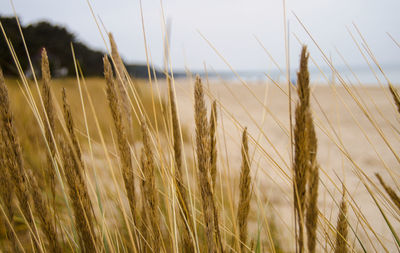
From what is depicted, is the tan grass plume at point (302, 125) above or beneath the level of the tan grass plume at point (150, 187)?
above

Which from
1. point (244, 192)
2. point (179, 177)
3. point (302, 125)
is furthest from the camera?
point (179, 177)

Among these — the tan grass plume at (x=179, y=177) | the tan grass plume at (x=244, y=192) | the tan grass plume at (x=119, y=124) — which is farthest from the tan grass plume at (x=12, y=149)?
the tan grass plume at (x=244, y=192)

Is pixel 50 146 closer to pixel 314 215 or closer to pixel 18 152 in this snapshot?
pixel 18 152

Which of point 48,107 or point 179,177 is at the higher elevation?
point 48,107

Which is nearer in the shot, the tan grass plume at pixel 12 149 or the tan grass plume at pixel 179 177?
the tan grass plume at pixel 12 149

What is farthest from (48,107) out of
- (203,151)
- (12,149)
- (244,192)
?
(244,192)

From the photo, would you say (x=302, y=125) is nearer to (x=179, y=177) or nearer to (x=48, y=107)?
(x=179, y=177)

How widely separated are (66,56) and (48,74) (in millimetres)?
17803

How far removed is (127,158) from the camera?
0.67 m

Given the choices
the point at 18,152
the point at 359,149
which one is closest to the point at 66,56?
the point at 359,149

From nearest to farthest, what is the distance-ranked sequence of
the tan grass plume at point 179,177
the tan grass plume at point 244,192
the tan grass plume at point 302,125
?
the tan grass plume at point 302,125 < the tan grass plume at point 244,192 < the tan grass plume at point 179,177

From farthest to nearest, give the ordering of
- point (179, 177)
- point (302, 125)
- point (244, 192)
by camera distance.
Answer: point (179, 177) → point (244, 192) → point (302, 125)

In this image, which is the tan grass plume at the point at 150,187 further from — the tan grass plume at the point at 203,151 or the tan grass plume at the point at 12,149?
the tan grass plume at the point at 12,149

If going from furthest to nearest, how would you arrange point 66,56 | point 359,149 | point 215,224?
1. point 66,56
2. point 359,149
3. point 215,224
